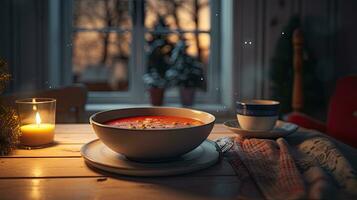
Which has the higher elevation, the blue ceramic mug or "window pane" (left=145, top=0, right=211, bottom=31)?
"window pane" (left=145, top=0, right=211, bottom=31)

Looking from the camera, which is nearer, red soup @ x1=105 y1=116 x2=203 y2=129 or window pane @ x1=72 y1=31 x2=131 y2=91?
red soup @ x1=105 y1=116 x2=203 y2=129

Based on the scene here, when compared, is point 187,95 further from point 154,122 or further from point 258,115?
point 154,122

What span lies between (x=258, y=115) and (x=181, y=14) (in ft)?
7.07

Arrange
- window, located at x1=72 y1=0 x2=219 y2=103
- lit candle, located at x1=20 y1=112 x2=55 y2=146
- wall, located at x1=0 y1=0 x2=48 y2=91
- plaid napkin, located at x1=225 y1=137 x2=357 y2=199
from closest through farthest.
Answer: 1. plaid napkin, located at x1=225 y1=137 x2=357 y2=199
2. lit candle, located at x1=20 y1=112 x2=55 y2=146
3. wall, located at x1=0 y1=0 x2=48 y2=91
4. window, located at x1=72 y1=0 x2=219 y2=103

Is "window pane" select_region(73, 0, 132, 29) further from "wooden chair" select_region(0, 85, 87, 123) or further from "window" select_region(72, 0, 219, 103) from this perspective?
"wooden chair" select_region(0, 85, 87, 123)

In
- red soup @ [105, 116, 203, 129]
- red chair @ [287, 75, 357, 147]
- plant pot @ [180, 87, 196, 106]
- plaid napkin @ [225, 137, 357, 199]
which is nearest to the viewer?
plaid napkin @ [225, 137, 357, 199]

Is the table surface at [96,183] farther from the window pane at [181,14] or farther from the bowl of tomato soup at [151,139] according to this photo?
the window pane at [181,14]

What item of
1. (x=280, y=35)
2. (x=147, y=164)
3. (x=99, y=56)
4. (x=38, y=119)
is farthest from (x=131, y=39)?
(x=147, y=164)

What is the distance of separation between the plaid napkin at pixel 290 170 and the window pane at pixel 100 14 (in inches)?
86.5

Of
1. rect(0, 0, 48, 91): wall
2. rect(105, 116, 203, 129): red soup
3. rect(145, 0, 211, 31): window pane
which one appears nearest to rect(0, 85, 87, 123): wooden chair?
rect(105, 116, 203, 129): red soup

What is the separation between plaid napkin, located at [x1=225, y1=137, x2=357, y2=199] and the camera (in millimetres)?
570

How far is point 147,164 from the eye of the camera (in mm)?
703

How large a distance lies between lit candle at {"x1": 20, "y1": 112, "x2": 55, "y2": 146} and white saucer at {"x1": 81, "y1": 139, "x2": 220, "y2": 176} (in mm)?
156

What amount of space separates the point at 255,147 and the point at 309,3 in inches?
89.3
